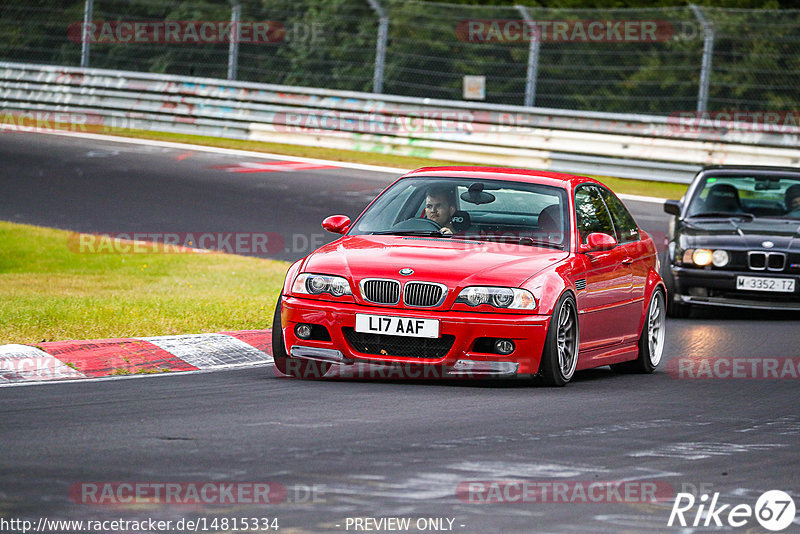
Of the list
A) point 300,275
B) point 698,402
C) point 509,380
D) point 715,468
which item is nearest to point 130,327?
point 300,275

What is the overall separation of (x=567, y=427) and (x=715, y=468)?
108 centimetres

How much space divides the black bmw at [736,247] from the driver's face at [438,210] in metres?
4.73

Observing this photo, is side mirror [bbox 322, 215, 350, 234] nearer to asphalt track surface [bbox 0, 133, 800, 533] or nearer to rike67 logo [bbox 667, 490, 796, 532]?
asphalt track surface [bbox 0, 133, 800, 533]

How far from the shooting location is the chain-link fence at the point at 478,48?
74.5 ft

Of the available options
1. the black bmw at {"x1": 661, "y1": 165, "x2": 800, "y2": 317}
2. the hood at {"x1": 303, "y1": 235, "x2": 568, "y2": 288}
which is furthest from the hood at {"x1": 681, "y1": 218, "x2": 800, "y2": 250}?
the hood at {"x1": 303, "y1": 235, "x2": 568, "y2": 288}

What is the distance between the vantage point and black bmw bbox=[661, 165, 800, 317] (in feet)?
44.3

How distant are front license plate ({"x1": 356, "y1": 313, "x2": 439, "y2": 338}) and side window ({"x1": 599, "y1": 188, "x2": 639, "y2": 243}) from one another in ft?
7.81

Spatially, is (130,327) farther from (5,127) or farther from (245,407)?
(5,127)

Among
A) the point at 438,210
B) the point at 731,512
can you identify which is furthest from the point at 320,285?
the point at 731,512

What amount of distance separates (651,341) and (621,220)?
0.93 metres

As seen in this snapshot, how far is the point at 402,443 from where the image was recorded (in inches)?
261

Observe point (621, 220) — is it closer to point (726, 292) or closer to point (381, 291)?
point (381, 291)

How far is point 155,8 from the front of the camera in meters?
28.5

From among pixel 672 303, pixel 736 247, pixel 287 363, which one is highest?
pixel 736 247
